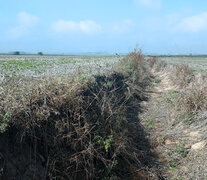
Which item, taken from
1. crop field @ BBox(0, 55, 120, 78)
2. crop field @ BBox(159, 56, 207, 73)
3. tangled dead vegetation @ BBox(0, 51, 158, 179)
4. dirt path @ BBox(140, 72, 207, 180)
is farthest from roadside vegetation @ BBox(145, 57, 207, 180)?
crop field @ BBox(159, 56, 207, 73)

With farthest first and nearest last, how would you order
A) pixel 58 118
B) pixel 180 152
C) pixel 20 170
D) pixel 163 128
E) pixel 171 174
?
pixel 163 128 → pixel 180 152 → pixel 171 174 → pixel 58 118 → pixel 20 170

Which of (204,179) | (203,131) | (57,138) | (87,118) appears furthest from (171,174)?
(57,138)

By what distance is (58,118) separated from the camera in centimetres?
441

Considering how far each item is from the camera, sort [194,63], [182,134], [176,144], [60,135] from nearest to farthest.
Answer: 1. [60,135]
2. [176,144]
3. [182,134]
4. [194,63]

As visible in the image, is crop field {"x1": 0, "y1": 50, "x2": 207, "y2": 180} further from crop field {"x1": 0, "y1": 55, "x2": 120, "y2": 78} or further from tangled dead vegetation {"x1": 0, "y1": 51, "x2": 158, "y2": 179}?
crop field {"x1": 0, "y1": 55, "x2": 120, "y2": 78}

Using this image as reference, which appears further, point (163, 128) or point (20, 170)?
point (163, 128)

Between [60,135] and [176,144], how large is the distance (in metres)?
3.21

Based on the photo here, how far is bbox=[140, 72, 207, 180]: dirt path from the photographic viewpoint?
475cm

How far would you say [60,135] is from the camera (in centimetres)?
428

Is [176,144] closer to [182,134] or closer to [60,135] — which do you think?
[182,134]

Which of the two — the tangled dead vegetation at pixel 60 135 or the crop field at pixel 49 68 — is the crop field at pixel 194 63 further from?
the tangled dead vegetation at pixel 60 135

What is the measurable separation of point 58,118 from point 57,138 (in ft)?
1.31

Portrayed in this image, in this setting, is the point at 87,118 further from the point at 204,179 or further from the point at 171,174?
the point at 204,179

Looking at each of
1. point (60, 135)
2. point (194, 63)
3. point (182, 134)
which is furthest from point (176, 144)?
point (194, 63)
